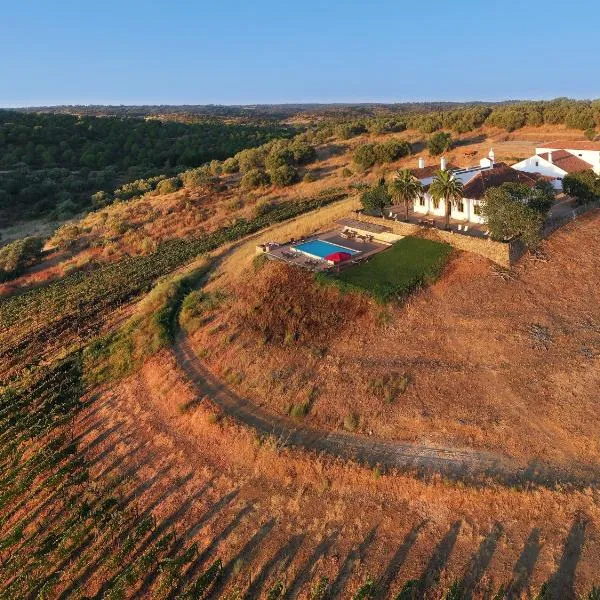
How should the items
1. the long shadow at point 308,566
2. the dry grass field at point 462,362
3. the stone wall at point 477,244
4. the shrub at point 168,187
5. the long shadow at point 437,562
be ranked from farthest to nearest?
1. the shrub at point 168,187
2. the stone wall at point 477,244
3. the dry grass field at point 462,362
4. the long shadow at point 308,566
5. the long shadow at point 437,562

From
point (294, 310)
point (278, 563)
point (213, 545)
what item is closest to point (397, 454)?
point (278, 563)

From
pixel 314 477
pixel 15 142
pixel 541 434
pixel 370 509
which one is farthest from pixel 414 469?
pixel 15 142

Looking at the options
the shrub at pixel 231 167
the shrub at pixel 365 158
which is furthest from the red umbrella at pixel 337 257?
the shrub at pixel 231 167

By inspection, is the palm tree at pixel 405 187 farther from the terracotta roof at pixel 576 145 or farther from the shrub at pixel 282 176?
the shrub at pixel 282 176

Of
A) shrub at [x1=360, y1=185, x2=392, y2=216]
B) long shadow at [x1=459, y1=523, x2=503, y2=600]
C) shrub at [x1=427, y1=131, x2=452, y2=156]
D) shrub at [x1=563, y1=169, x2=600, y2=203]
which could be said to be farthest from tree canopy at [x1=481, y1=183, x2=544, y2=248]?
shrub at [x1=427, y1=131, x2=452, y2=156]

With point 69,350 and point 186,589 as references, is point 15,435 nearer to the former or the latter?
point 69,350
